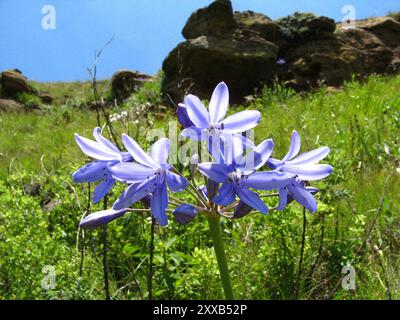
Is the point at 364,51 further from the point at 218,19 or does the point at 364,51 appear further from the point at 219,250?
the point at 219,250

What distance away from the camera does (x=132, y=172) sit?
119cm

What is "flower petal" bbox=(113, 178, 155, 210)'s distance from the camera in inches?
46.6

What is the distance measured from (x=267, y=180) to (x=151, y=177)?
27 centimetres

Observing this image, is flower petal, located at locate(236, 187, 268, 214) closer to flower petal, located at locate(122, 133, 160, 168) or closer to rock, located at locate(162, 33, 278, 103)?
flower petal, located at locate(122, 133, 160, 168)

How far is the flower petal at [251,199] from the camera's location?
1.13m

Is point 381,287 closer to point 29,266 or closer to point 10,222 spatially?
point 29,266

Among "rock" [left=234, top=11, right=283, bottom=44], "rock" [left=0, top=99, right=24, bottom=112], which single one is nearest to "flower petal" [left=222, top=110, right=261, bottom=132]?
"rock" [left=234, top=11, right=283, bottom=44]

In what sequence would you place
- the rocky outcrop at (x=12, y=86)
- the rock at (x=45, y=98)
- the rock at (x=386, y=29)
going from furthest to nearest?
1. the rock at (x=45, y=98)
2. the rocky outcrop at (x=12, y=86)
3. the rock at (x=386, y=29)

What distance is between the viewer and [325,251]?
9.59 feet

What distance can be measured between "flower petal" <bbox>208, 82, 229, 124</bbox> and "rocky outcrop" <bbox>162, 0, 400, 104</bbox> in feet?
37.1

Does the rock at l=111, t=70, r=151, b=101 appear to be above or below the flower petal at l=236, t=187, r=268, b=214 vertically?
above

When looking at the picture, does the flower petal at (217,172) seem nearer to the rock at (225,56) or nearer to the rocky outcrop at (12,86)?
the rock at (225,56)

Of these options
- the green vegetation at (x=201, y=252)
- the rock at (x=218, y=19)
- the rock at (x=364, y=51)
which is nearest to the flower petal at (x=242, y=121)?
the green vegetation at (x=201, y=252)
